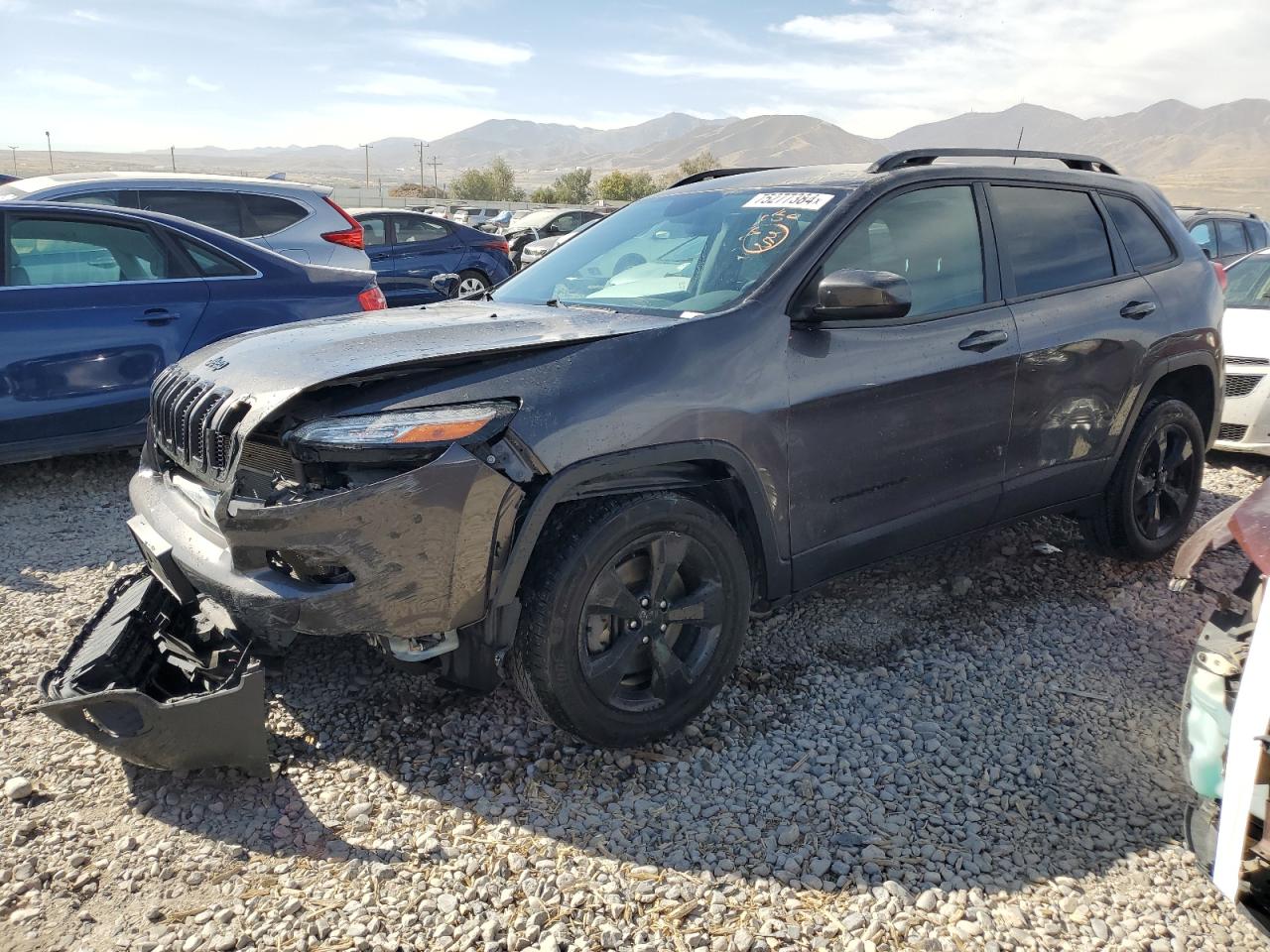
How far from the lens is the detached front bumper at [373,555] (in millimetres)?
2412

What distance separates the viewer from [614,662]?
2.89m

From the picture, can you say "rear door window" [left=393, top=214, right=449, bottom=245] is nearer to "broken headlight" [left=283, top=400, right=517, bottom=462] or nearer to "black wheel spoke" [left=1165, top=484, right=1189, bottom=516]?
"black wheel spoke" [left=1165, top=484, right=1189, bottom=516]

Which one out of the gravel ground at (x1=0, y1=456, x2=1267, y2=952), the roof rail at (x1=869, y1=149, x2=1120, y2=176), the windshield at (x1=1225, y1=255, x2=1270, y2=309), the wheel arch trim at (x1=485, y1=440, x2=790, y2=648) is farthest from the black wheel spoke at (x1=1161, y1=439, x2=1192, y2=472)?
the windshield at (x1=1225, y1=255, x2=1270, y2=309)

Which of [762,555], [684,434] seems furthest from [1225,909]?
[684,434]

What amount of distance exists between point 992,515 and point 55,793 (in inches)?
134

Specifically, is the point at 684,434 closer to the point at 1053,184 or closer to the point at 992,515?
the point at 992,515

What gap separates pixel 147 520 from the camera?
3.02m

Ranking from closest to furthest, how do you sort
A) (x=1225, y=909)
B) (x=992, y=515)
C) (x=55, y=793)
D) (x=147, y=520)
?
(x=1225, y=909)
(x=55, y=793)
(x=147, y=520)
(x=992, y=515)

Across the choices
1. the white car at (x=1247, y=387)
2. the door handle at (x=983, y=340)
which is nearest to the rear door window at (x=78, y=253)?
the door handle at (x=983, y=340)

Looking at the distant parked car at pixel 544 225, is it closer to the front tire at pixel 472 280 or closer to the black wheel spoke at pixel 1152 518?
the front tire at pixel 472 280

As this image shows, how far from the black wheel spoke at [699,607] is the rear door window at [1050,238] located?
189 centimetres

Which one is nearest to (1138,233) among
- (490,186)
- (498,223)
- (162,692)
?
(162,692)

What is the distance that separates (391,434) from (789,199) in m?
1.86

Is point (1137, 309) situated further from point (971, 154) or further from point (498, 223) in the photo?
point (498, 223)
